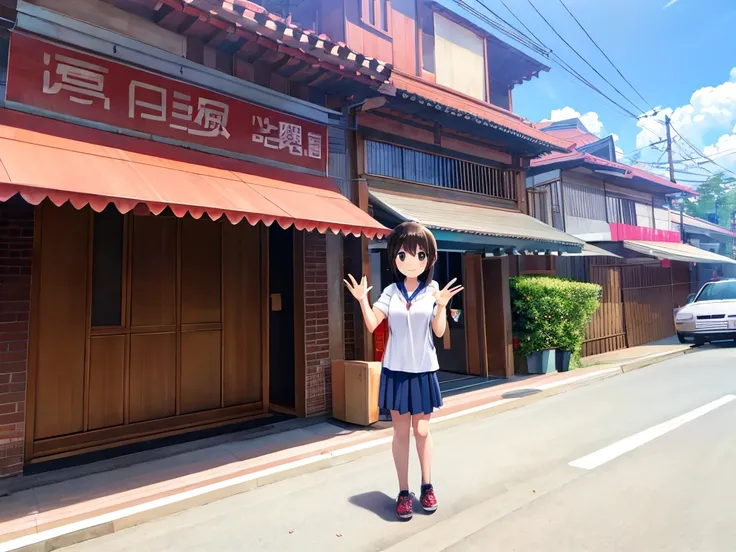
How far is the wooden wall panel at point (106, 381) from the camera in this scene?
4977mm

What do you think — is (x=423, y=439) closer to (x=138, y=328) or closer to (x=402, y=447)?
(x=402, y=447)

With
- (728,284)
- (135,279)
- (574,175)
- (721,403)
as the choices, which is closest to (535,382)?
(721,403)

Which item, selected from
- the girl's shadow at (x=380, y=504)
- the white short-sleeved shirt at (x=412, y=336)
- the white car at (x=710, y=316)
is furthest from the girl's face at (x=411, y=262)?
the white car at (x=710, y=316)

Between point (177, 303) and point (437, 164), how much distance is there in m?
5.07

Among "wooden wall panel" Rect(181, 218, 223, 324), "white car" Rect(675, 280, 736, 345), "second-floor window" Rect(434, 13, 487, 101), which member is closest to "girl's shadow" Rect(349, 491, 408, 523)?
"wooden wall panel" Rect(181, 218, 223, 324)

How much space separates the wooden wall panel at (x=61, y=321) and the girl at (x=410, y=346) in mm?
3349

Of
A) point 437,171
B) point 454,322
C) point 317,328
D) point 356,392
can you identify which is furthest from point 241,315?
point 454,322

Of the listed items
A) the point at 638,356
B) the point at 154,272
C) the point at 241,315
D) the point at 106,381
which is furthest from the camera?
the point at 638,356

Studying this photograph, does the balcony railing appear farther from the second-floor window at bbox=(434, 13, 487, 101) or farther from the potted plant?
the second-floor window at bbox=(434, 13, 487, 101)

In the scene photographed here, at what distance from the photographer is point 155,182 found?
405 cm

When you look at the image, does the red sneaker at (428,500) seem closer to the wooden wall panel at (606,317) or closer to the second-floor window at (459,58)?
the second-floor window at (459,58)

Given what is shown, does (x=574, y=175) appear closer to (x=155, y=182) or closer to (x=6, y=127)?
(x=155, y=182)

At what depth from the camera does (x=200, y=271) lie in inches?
231

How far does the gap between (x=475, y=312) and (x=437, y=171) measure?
2818mm
